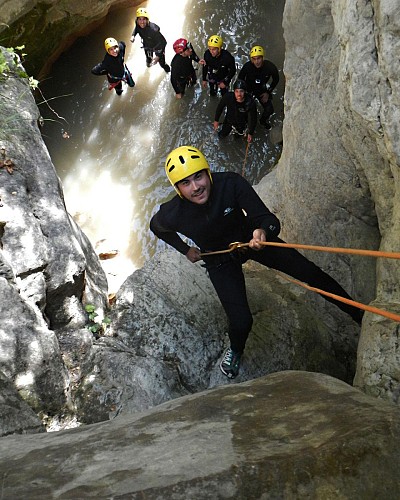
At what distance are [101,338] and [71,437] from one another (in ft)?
7.77

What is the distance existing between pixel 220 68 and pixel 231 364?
649cm

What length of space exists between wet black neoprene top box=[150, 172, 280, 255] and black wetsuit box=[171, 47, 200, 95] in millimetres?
5854

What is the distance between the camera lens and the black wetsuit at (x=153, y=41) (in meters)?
9.68

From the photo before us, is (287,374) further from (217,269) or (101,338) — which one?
(101,338)

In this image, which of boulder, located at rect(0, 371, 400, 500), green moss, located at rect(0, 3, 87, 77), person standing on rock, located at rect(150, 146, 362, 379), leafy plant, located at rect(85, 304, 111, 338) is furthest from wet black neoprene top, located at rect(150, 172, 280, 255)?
green moss, located at rect(0, 3, 87, 77)

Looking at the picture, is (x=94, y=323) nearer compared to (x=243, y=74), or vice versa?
(x=94, y=323)

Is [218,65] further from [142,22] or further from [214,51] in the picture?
[142,22]

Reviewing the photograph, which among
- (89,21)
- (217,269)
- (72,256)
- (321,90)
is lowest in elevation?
(217,269)

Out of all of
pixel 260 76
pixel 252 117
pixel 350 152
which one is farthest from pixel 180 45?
pixel 350 152

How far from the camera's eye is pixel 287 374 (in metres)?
2.75

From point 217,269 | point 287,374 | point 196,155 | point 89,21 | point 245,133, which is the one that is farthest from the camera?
point 89,21

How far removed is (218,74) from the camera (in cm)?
895

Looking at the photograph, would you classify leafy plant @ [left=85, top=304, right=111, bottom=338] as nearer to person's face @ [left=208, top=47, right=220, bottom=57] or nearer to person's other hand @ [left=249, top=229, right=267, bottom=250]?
person's other hand @ [left=249, top=229, right=267, bottom=250]

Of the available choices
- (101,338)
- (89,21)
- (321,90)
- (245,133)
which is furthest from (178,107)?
(101,338)
